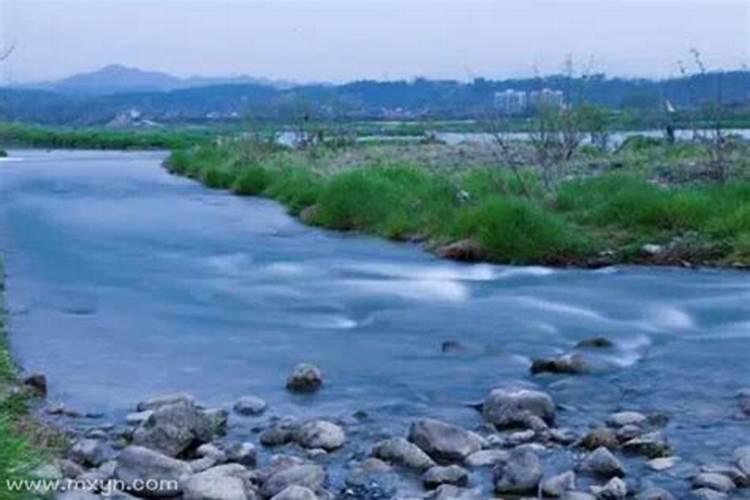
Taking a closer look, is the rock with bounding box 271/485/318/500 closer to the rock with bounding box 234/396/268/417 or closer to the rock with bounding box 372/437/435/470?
the rock with bounding box 372/437/435/470

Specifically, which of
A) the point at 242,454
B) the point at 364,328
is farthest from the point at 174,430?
the point at 364,328

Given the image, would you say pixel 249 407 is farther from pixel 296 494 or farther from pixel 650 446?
pixel 650 446

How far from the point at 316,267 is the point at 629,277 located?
3.83 meters

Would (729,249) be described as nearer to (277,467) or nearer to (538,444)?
(538,444)

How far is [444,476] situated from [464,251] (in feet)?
29.6

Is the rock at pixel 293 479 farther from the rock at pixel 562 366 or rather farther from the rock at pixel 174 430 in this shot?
the rock at pixel 562 366

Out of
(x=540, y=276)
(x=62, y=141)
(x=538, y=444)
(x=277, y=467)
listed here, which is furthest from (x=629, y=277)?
(x=62, y=141)

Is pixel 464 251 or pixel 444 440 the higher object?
pixel 444 440

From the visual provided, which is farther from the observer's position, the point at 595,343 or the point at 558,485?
the point at 595,343

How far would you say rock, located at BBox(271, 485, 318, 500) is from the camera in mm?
5594

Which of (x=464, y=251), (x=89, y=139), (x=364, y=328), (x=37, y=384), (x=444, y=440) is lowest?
(x=89, y=139)

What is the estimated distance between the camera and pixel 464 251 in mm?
15070

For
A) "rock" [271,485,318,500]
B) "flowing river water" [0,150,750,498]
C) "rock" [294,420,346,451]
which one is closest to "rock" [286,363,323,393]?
"flowing river water" [0,150,750,498]

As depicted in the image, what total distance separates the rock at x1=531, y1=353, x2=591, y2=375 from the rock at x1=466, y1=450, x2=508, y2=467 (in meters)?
2.26
